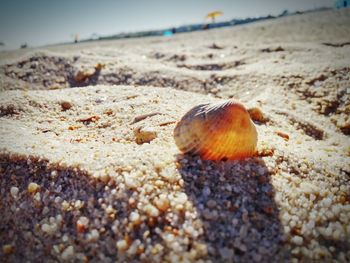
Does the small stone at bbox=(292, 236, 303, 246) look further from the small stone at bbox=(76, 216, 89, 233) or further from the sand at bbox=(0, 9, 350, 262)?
the small stone at bbox=(76, 216, 89, 233)

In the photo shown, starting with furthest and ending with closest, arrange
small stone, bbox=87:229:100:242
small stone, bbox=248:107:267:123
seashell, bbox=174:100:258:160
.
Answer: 1. small stone, bbox=248:107:267:123
2. seashell, bbox=174:100:258:160
3. small stone, bbox=87:229:100:242

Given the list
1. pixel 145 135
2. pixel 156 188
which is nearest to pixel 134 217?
pixel 156 188

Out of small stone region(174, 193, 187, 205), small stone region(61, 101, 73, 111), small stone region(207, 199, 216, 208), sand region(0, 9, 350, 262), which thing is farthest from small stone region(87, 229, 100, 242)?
small stone region(61, 101, 73, 111)

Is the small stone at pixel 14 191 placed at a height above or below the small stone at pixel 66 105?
below

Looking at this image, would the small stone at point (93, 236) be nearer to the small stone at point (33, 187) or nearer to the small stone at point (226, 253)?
the small stone at point (33, 187)

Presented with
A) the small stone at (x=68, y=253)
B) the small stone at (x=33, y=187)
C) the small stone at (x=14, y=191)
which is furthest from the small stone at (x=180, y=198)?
the small stone at (x=14, y=191)

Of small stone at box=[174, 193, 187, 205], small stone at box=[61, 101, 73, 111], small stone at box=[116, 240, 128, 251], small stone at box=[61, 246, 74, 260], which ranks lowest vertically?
small stone at box=[61, 246, 74, 260]

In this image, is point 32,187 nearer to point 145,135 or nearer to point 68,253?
point 68,253
